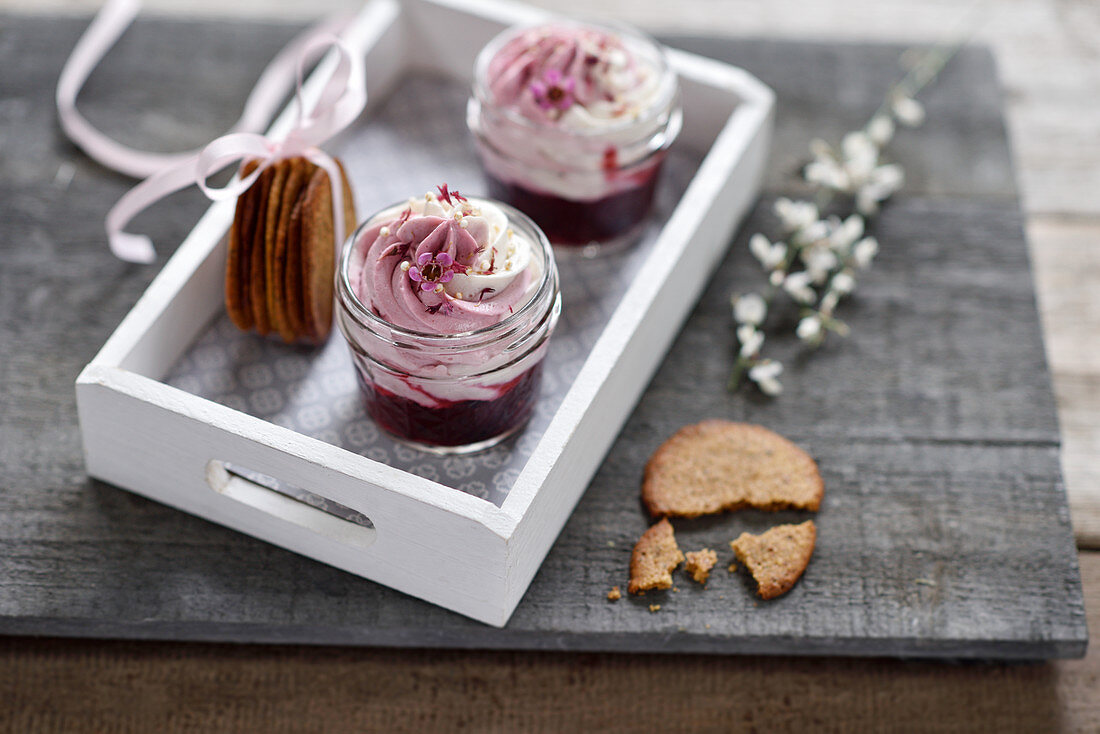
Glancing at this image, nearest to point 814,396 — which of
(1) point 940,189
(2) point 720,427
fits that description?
(2) point 720,427

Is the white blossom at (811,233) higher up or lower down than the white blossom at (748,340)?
higher up

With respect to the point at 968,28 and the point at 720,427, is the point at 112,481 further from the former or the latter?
the point at 968,28

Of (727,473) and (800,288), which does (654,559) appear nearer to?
(727,473)

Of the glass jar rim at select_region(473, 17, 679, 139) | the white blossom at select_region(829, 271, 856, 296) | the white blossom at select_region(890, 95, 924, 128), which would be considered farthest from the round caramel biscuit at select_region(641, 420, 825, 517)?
the white blossom at select_region(890, 95, 924, 128)

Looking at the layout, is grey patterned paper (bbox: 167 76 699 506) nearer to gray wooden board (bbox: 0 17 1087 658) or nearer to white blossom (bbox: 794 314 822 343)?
gray wooden board (bbox: 0 17 1087 658)

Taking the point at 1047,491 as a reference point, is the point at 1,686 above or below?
below

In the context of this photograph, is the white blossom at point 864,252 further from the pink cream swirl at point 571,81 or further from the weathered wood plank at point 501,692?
the weathered wood plank at point 501,692

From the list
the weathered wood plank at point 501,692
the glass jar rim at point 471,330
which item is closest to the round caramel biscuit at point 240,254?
the glass jar rim at point 471,330
